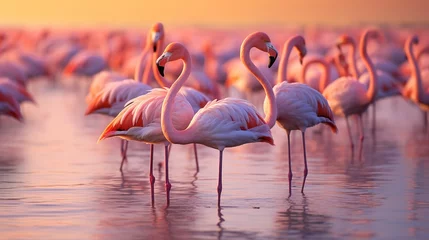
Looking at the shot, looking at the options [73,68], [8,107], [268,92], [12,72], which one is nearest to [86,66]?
[73,68]

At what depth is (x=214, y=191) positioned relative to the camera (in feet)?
34.4

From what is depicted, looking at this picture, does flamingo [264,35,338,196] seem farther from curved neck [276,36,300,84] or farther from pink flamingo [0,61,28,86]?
pink flamingo [0,61,28,86]

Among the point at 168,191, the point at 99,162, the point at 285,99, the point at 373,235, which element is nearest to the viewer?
the point at 373,235

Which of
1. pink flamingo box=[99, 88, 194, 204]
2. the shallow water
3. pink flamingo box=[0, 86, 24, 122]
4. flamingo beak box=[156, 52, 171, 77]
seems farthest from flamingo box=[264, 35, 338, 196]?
pink flamingo box=[0, 86, 24, 122]

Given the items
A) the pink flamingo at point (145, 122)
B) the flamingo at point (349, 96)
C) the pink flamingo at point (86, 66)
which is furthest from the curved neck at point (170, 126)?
the pink flamingo at point (86, 66)

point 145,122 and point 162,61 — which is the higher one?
point 162,61

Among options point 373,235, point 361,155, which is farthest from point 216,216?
point 361,155

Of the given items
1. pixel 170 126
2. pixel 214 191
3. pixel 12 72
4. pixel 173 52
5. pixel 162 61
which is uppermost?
pixel 12 72

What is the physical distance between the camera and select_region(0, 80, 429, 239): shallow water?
8.45 meters

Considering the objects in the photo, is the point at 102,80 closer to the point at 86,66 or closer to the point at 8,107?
the point at 8,107

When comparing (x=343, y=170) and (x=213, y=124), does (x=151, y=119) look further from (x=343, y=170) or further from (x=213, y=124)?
(x=343, y=170)

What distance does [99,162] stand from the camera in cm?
1294

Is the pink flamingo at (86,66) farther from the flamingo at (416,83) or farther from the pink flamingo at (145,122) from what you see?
the pink flamingo at (145,122)

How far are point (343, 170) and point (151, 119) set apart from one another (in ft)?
10.4
